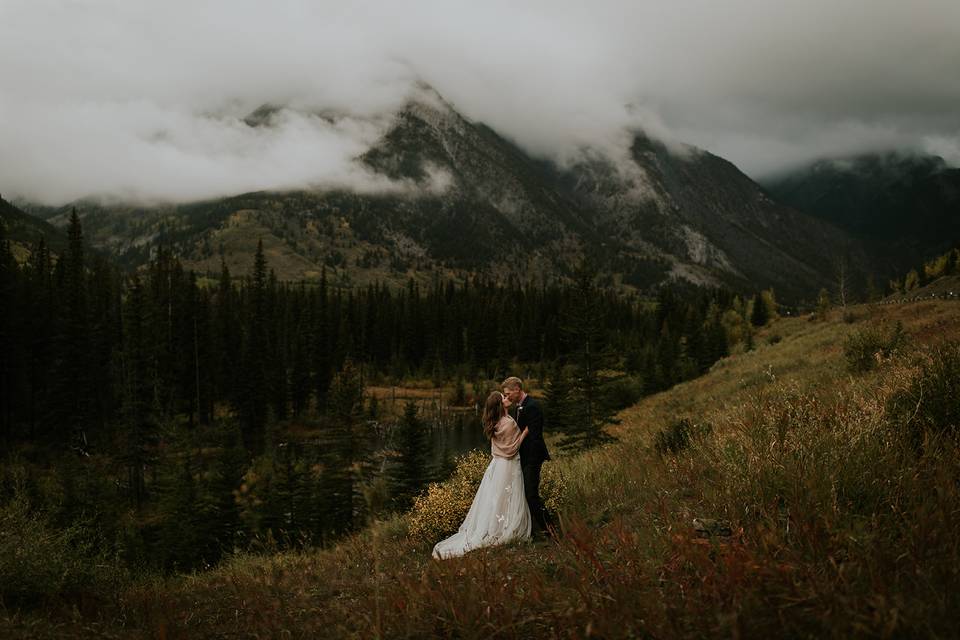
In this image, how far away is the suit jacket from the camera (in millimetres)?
8727

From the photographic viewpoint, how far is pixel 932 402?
5.61 m

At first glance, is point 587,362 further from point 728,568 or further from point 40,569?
point 728,568

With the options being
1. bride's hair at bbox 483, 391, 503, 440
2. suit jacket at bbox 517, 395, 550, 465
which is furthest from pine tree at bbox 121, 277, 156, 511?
suit jacket at bbox 517, 395, 550, 465

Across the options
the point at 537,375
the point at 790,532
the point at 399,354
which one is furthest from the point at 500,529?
the point at 399,354

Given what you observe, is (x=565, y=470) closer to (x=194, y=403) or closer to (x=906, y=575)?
(x=906, y=575)

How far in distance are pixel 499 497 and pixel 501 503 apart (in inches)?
4.3

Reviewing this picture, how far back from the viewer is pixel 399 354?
382 ft

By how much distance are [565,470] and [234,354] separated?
75133 millimetres

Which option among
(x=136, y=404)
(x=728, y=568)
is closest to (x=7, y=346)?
(x=136, y=404)

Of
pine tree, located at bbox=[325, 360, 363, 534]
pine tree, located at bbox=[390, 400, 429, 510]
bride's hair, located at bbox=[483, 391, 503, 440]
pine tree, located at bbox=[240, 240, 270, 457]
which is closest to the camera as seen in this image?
bride's hair, located at bbox=[483, 391, 503, 440]

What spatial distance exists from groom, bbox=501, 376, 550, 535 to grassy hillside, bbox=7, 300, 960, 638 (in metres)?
0.77

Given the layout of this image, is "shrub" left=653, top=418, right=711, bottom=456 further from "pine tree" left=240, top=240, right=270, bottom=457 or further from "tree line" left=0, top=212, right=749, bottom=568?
"pine tree" left=240, top=240, right=270, bottom=457

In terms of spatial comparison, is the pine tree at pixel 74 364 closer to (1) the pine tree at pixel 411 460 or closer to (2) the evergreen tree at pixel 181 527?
(2) the evergreen tree at pixel 181 527

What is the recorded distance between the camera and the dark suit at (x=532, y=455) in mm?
8656
